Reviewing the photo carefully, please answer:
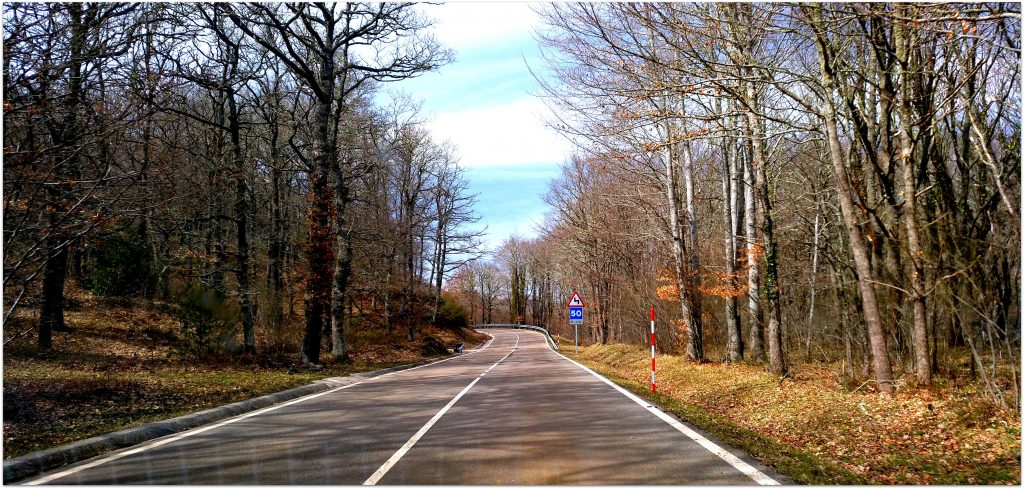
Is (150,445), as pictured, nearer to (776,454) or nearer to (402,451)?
(402,451)

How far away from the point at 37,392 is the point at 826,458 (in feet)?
37.7

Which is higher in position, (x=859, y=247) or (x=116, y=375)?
(x=859, y=247)

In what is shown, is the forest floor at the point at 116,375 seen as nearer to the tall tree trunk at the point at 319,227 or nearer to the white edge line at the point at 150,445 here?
the white edge line at the point at 150,445

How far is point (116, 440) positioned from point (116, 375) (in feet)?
24.7

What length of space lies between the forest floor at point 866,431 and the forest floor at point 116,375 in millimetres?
7986

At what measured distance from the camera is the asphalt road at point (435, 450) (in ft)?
17.9

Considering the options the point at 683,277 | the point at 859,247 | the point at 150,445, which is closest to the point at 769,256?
the point at 859,247

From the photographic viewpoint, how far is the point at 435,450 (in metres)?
6.60

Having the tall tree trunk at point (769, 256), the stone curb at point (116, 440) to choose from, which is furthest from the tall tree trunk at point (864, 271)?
the stone curb at point (116, 440)

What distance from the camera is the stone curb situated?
5.73m

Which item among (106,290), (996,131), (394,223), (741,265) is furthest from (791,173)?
(106,290)

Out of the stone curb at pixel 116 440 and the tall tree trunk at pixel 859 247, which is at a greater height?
the tall tree trunk at pixel 859 247

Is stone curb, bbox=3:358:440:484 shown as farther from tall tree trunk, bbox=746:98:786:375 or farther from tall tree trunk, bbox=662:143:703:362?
tall tree trunk, bbox=662:143:703:362

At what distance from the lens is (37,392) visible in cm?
979
